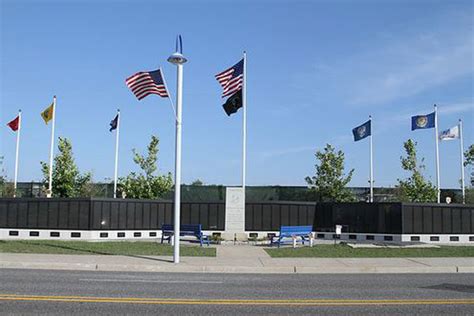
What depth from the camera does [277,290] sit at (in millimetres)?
11594

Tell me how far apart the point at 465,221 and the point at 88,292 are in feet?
75.1

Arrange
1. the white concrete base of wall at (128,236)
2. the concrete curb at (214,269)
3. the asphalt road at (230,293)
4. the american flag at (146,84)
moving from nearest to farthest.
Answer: the asphalt road at (230,293), the concrete curb at (214,269), the american flag at (146,84), the white concrete base of wall at (128,236)

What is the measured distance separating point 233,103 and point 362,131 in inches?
480

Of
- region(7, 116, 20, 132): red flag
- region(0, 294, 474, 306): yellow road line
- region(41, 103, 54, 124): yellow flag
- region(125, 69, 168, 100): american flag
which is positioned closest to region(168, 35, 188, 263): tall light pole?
region(125, 69, 168, 100): american flag

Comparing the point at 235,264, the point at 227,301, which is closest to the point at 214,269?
the point at 235,264

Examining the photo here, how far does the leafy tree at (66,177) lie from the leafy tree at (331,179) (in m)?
18.5

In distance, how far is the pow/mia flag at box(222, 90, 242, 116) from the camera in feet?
90.4

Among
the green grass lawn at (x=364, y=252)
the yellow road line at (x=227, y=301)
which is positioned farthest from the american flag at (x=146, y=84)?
the yellow road line at (x=227, y=301)

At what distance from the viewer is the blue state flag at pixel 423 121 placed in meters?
34.7

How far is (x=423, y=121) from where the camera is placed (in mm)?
34938

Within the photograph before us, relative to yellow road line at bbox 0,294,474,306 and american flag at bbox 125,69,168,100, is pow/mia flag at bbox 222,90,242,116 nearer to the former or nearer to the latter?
american flag at bbox 125,69,168,100

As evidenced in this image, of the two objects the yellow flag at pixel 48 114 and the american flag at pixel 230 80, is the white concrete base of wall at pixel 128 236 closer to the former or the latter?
the american flag at pixel 230 80

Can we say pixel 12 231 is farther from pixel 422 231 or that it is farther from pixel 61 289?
pixel 422 231

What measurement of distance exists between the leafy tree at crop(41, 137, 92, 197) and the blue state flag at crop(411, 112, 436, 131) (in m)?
25.7
